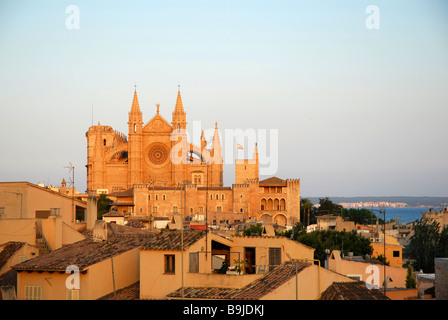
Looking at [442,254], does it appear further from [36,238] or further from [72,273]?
[72,273]

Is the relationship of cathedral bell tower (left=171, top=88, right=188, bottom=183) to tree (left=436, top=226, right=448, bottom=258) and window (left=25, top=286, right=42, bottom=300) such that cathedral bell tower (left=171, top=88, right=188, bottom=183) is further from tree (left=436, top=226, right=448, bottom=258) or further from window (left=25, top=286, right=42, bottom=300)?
→ window (left=25, top=286, right=42, bottom=300)

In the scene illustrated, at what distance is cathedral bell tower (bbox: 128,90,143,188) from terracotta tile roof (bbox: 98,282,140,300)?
79201 mm

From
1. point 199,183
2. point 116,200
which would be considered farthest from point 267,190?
point 116,200

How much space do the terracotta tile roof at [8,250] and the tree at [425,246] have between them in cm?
2097

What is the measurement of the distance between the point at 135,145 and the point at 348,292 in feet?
275

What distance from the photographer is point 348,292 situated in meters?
13.1

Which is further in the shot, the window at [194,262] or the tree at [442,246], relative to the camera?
the tree at [442,246]

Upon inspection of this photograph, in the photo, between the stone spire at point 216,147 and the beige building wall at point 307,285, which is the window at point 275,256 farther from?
the stone spire at point 216,147

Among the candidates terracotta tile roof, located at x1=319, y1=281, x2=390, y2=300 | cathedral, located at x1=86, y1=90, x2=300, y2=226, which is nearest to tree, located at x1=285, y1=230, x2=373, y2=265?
terracotta tile roof, located at x1=319, y1=281, x2=390, y2=300

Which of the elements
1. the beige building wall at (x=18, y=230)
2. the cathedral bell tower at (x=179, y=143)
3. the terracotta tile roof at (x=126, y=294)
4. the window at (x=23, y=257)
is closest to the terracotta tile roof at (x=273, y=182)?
the cathedral bell tower at (x=179, y=143)

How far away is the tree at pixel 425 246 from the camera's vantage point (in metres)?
35.1

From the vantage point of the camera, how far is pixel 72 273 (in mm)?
14336
